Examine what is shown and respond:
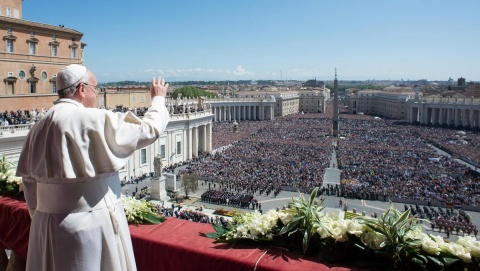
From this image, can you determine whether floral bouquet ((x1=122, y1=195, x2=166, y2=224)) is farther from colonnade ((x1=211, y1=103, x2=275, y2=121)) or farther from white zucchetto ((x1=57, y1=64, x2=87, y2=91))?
colonnade ((x1=211, y1=103, x2=275, y2=121))

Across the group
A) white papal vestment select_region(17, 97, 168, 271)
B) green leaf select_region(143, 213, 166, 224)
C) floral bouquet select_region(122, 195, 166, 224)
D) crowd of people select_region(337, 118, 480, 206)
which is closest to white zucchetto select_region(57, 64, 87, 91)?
white papal vestment select_region(17, 97, 168, 271)

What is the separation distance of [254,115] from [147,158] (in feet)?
260

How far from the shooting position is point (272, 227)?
4.03m

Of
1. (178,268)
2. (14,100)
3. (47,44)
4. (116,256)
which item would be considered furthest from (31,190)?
(47,44)

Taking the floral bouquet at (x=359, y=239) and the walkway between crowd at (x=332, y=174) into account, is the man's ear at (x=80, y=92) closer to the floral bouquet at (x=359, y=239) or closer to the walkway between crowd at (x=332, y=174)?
the floral bouquet at (x=359, y=239)

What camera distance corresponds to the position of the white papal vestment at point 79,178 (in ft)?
9.16

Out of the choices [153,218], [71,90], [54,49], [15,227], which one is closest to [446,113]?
[54,49]

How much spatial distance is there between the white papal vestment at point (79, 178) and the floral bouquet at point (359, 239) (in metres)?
→ 1.48

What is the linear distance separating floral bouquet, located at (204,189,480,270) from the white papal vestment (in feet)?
4.86

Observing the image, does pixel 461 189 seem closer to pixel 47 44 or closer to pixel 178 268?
pixel 178 268

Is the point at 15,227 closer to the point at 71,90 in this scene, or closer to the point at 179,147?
the point at 71,90

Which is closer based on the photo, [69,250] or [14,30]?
[69,250]

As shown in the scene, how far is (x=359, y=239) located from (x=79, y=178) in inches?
98.2

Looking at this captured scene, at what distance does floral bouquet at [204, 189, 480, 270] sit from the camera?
3277 millimetres
